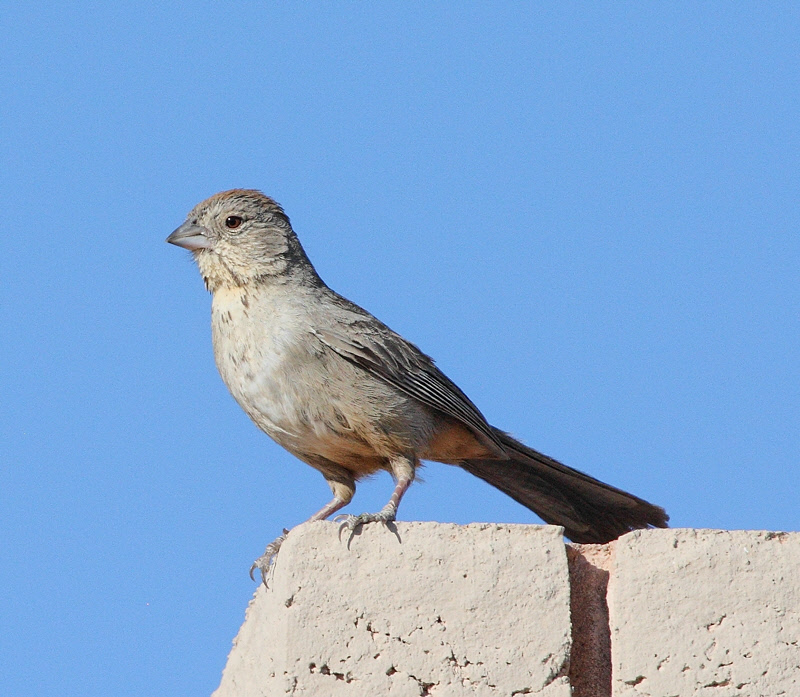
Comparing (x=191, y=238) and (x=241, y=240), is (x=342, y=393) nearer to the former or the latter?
(x=241, y=240)

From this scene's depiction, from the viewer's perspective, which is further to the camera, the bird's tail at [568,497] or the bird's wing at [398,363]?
the bird's wing at [398,363]

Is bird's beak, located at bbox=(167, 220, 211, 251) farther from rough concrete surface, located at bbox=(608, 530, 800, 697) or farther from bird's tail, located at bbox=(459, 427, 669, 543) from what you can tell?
rough concrete surface, located at bbox=(608, 530, 800, 697)

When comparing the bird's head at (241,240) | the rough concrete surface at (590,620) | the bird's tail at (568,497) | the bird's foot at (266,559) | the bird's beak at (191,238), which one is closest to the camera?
the rough concrete surface at (590,620)

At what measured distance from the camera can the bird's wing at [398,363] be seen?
273 inches

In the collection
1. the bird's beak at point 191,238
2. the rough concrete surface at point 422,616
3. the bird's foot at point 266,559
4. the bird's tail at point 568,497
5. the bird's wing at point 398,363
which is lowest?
the rough concrete surface at point 422,616

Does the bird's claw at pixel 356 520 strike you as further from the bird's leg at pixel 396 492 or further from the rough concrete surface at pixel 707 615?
the rough concrete surface at pixel 707 615

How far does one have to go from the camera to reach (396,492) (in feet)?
21.4

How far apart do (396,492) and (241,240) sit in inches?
75.9

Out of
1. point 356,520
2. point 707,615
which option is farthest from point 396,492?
point 707,615

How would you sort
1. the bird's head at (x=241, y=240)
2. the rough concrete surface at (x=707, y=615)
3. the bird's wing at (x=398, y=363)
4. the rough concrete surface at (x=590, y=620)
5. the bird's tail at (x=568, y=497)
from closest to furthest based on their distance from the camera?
the rough concrete surface at (x=707, y=615), the rough concrete surface at (x=590, y=620), the bird's tail at (x=568, y=497), the bird's wing at (x=398, y=363), the bird's head at (x=241, y=240)

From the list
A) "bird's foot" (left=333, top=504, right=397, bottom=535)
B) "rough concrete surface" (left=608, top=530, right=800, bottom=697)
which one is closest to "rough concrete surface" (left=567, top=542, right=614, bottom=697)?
"rough concrete surface" (left=608, top=530, right=800, bottom=697)

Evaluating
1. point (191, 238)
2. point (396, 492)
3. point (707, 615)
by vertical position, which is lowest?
point (707, 615)

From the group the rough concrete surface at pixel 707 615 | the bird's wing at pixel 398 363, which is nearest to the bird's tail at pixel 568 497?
the bird's wing at pixel 398 363

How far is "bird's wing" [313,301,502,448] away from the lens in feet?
22.7
